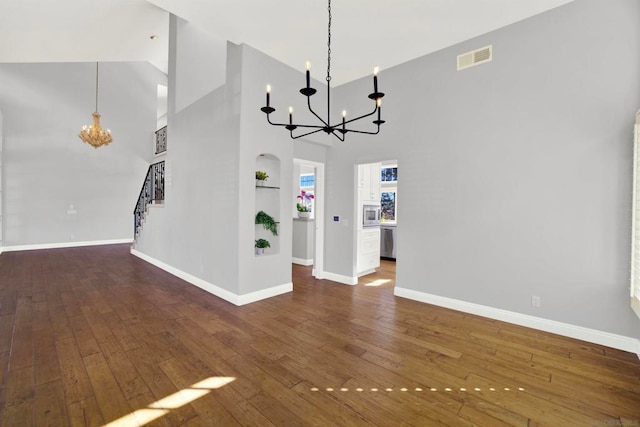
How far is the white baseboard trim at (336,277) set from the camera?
16.9ft

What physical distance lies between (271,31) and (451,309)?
4.44m

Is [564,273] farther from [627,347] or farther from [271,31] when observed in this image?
[271,31]

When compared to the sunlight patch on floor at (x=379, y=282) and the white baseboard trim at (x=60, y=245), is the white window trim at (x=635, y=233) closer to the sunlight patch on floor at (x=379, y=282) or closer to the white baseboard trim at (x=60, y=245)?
the sunlight patch on floor at (x=379, y=282)

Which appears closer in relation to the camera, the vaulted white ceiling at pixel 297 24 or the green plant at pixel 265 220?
the vaulted white ceiling at pixel 297 24

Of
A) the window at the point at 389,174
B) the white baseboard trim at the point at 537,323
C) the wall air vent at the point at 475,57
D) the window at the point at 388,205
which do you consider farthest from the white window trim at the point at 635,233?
the window at the point at 388,205

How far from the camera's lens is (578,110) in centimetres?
304

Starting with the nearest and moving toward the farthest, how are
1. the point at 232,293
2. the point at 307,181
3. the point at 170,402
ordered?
the point at 170,402 → the point at 232,293 → the point at 307,181

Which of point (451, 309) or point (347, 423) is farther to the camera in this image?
point (451, 309)

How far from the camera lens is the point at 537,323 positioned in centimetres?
329

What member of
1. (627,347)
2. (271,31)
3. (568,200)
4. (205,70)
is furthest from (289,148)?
(627,347)

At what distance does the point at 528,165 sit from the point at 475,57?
157 cm

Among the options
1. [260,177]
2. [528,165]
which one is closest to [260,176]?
[260,177]

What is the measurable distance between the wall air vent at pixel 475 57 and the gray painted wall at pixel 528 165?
0.09 meters

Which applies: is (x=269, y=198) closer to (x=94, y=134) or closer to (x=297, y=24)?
(x=297, y=24)
